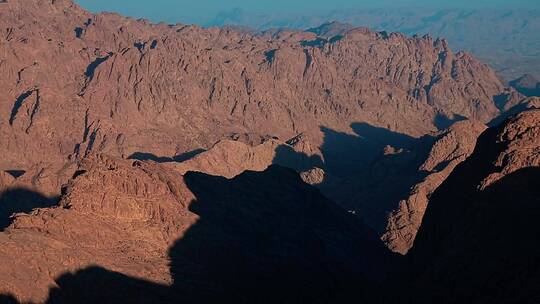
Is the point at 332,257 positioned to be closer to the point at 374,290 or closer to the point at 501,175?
the point at 374,290

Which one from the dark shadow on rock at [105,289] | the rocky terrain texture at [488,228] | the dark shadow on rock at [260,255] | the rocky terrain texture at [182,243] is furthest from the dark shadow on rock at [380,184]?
the dark shadow on rock at [105,289]

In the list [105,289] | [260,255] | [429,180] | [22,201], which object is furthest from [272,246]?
[429,180]

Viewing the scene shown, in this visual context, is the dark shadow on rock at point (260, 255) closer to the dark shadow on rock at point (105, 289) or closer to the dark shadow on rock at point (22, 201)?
the dark shadow on rock at point (105, 289)

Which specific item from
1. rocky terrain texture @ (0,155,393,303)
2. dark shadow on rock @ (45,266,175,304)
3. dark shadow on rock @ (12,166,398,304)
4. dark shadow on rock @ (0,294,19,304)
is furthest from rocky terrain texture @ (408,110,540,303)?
dark shadow on rock @ (0,294,19,304)

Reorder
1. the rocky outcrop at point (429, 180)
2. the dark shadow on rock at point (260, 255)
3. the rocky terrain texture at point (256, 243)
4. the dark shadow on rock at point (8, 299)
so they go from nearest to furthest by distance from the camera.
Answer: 1. the dark shadow on rock at point (8, 299)
2. the rocky terrain texture at point (256, 243)
3. the dark shadow on rock at point (260, 255)
4. the rocky outcrop at point (429, 180)

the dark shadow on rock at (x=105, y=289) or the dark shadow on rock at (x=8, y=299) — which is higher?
the dark shadow on rock at (x=8, y=299)

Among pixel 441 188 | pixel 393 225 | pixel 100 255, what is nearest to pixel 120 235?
pixel 100 255

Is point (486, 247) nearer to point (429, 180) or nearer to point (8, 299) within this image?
point (8, 299)
